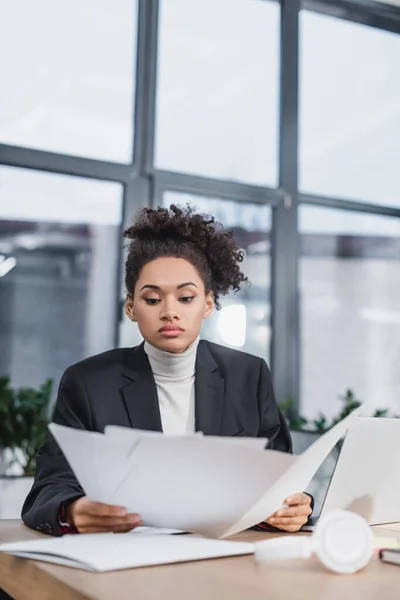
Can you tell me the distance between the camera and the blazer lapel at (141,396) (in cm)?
141

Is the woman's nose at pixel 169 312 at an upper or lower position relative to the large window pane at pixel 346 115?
lower

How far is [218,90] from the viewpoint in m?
3.81

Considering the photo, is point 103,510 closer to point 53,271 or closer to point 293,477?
point 293,477

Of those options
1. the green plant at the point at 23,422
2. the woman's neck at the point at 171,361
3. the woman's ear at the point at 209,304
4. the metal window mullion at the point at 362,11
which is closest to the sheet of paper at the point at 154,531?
the woman's neck at the point at 171,361

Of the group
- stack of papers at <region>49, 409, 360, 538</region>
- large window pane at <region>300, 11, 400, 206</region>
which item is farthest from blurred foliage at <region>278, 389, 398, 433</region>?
stack of papers at <region>49, 409, 360, 538</region>

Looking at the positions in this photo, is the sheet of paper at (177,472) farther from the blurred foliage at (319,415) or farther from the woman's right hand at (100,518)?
the blurred foliage at (319,415)

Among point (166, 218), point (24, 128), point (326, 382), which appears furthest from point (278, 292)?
point (166, 218)

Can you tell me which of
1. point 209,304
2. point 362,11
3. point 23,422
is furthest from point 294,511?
point 362,11

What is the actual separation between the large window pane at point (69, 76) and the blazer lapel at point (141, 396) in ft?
6.97

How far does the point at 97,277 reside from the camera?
A: 11.3ft

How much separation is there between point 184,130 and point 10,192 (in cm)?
99

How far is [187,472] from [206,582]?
0.49ft

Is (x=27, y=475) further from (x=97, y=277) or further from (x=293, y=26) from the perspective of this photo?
(x=293, y=26)

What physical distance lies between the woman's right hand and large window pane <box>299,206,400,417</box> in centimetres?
290
